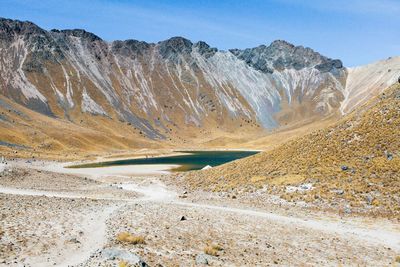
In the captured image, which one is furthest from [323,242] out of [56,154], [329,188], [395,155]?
[56,154]

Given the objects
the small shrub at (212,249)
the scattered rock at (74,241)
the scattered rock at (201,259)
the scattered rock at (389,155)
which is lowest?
the small shrub at (212,249)

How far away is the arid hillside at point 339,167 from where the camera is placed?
1770 inches

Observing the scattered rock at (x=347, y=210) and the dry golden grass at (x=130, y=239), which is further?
the scattered rock at (x=347, y=210)

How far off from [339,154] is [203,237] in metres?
33.3

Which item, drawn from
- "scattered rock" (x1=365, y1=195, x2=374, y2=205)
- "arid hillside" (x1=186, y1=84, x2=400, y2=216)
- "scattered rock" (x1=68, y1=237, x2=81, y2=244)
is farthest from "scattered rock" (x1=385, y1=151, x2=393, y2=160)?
"scattered rock" (x1=68, y1=237, x2=81, y2=244)

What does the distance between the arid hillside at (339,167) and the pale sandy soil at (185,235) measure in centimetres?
560

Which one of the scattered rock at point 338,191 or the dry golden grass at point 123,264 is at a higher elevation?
the dry golden grass at point 123,264

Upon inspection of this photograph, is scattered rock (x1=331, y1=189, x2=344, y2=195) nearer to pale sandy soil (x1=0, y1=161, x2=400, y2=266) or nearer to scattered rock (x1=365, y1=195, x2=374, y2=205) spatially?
scattered rock (x1=365, y1=195, x2=374, y2=205)

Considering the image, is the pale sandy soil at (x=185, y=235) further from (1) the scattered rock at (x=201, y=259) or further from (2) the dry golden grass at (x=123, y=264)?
(2) the dry golden grass at (x=123, y=264)

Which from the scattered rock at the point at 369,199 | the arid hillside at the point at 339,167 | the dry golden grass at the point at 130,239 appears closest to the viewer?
the dry golden grass at the point at 130,239

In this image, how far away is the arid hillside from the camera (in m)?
45.0

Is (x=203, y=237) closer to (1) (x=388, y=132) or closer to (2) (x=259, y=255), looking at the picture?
(2) (x=259, y=255)

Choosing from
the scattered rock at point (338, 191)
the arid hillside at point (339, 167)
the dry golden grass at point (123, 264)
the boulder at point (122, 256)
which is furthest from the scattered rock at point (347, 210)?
the dry golden grass at point (123, 264)

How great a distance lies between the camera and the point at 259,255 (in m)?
24.7
